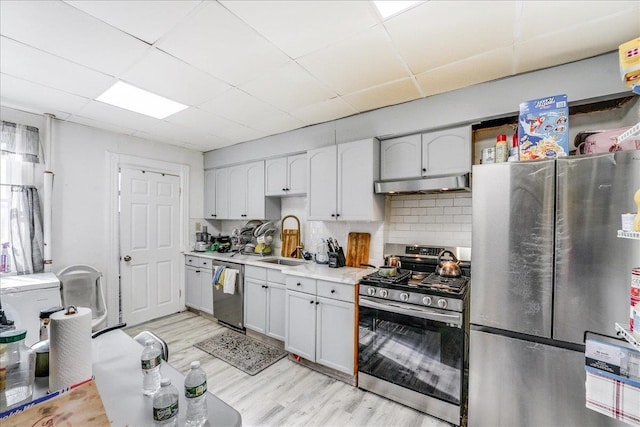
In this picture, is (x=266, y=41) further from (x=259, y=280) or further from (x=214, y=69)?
(x=259, y=280)

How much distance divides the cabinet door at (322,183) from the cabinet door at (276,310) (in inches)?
35.0

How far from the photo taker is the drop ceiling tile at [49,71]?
1841 millimetres

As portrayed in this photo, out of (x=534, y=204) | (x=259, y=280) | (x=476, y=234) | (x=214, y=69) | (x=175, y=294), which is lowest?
(x=175, y=294)

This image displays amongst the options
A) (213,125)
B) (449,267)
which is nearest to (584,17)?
(449,267)

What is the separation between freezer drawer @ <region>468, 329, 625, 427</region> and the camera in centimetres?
156

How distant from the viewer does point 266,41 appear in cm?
174

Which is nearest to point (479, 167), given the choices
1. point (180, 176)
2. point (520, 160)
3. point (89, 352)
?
point (520, 160)

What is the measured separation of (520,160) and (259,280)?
108 inches

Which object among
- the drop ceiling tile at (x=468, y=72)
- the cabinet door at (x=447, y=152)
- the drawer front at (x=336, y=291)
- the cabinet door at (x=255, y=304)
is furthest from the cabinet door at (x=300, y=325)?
the drop ceiling tile at (x=468, y=72)

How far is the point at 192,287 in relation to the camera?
416 cm

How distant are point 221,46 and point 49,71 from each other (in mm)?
1433

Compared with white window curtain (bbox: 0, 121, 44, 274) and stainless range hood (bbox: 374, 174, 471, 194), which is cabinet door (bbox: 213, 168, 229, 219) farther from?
stainless range hood (bbox: 374, 174, 471, 194)

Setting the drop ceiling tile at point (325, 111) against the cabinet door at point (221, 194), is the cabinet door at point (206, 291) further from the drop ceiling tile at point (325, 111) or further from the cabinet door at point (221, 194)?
the drop ceiling tile at point (325, 111)

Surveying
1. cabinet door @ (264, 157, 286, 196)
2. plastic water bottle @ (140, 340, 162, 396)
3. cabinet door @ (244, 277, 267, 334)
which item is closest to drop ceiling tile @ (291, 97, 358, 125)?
cabinet door @ (264, 157, 286, 196)
